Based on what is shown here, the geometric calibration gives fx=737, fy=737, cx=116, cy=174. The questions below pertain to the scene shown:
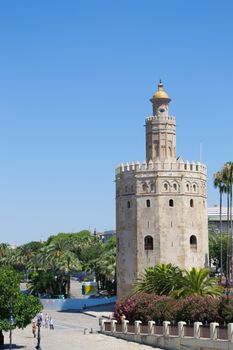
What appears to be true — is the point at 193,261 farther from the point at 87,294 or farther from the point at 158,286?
the point at 87,294

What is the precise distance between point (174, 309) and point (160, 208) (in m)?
18.2

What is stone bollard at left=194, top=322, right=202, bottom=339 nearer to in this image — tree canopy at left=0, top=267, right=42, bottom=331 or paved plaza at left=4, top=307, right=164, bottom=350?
paved plaza at left=4, top=307, right=164, bottom=350

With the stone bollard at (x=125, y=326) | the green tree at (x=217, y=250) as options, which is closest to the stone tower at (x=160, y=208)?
the stone bollard at (x=125, y=326)

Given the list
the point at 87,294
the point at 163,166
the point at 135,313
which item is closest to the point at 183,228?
the point at 163,166

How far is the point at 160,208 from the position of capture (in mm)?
58906

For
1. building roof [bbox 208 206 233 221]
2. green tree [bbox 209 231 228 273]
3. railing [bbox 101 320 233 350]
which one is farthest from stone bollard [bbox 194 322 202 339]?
building roof [bbox 208 206 233 221]

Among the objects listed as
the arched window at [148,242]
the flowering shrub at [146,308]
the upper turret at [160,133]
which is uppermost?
the upper turret at [160,133]

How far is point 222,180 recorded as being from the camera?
66.1 meters

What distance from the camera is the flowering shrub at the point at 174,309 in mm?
38688

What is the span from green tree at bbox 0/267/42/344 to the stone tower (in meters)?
19.4

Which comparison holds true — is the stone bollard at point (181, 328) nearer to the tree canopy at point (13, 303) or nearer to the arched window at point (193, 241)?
the tree canopy at point (13, 303)

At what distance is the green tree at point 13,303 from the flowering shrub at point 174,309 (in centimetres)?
680

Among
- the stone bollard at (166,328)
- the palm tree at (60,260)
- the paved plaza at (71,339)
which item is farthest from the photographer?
the palm tree at (60,260)

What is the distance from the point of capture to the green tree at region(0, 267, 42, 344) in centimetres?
4009
